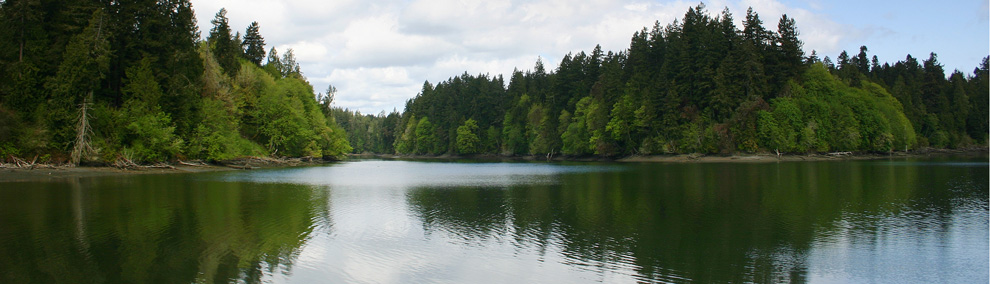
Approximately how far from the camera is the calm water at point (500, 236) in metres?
12.8

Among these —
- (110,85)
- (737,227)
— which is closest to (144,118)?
(110,85)

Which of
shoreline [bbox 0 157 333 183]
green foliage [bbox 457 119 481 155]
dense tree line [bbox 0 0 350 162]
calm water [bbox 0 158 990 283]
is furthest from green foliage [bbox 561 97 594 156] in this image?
calm water [bbox 0 158 990 283]

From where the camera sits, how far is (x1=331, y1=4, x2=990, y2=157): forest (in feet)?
247

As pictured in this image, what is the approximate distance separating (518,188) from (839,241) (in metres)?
21.1

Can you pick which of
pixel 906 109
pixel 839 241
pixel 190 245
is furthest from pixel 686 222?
pixel 906 109

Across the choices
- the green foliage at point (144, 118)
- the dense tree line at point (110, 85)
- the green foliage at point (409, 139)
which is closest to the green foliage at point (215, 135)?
the dense tree line at point (110, 85)

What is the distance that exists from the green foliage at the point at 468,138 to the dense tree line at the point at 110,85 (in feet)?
217

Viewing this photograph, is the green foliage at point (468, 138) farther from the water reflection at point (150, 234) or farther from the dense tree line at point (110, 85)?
the water reflection at point (150, 234)

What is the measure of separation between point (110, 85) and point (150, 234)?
40.3 metres

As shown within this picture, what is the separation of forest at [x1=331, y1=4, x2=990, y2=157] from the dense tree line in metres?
55.1

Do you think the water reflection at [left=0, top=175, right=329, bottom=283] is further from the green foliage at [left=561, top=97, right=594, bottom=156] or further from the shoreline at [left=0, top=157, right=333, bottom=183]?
the green foliage at [left=561, top=97, right=594, bottom=156]

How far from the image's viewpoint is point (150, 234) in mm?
17266

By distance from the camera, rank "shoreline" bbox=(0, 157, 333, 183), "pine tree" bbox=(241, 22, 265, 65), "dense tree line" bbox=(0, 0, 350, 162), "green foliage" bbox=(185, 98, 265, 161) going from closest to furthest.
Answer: "shoreline" bbox=(0, 157, 333, 183), "dense tree line" bbox=(0, 0, 350, 162), "green foliage" bbox=(185, 98, 265, 161), "pine tree" bbox=(241, 22, 265, 65)

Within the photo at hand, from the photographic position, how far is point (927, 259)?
45.3 ft
